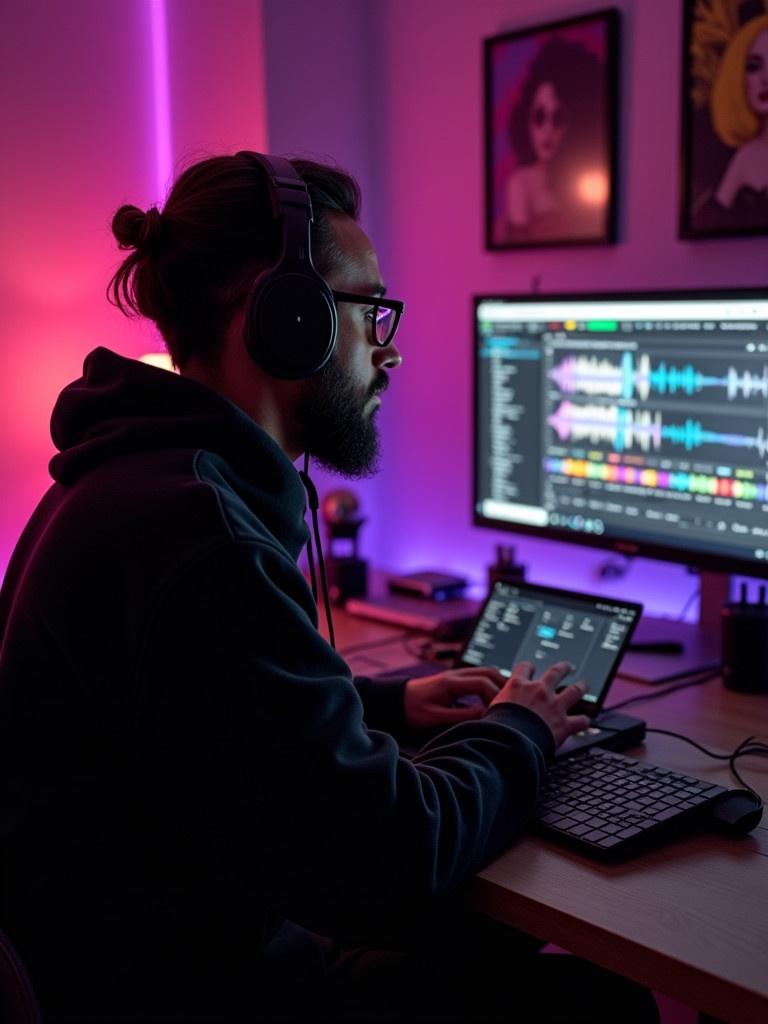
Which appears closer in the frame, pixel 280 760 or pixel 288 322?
pixel 280 760

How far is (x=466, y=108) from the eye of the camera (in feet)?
7.13

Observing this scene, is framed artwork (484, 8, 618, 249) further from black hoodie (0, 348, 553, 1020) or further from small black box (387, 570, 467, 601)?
black hoodie (0, 348, 553, 1020)

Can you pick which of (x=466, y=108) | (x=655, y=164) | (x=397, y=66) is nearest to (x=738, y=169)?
(x=655, y=164)

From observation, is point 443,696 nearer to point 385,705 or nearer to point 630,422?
point 385,705

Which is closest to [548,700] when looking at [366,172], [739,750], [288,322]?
[739,750]

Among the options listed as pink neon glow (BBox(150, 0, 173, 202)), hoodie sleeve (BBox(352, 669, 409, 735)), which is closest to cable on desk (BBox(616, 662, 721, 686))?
hoodie sleeve (BBox(352, 669, 409, 735))

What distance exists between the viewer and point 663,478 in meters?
1.65

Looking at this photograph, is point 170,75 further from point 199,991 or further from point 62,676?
point 199,991

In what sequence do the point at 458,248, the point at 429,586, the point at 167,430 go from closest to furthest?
the point at 167,430 < the point at 429,586 < the point at 458,248

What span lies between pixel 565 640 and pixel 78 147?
3.88ft

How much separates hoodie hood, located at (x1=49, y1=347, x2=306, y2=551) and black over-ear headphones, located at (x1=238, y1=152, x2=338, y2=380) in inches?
3.2

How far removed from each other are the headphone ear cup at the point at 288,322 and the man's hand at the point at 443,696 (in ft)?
1.44

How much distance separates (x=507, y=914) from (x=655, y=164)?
1355 mm

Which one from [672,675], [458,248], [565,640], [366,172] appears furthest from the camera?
[366,172]
